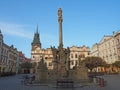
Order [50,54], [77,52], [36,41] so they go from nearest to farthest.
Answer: [77,52], [50,54], [36,41]

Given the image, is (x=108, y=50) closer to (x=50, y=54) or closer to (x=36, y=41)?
(x=50, y=54)

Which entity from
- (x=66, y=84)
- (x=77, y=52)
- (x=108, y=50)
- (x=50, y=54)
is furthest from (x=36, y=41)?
(x=66, y=84)

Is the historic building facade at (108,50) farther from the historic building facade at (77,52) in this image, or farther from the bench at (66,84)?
the bench at (66,84)

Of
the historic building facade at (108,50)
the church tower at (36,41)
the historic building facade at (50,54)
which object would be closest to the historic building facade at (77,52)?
the historic building facade at (50,54)

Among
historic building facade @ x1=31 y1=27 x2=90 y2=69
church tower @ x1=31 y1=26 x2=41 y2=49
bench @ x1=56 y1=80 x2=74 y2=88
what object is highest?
church tower @ x1=31 y1=26 x2=41 y2=49

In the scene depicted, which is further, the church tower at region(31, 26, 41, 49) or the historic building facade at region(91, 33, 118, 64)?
the church tower at region(31, 26, 41, 49)

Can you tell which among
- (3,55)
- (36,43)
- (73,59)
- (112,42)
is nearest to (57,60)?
(3,55)

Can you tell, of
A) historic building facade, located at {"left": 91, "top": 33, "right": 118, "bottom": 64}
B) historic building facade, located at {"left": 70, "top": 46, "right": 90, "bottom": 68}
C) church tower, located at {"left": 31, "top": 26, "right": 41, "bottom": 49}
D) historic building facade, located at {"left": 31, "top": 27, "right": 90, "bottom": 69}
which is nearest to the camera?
historic building facade, located at {"left": 91, "top": 33, "right": 118, "bottom": 64}

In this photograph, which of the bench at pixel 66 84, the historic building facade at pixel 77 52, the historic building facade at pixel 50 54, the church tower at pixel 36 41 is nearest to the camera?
the bench at pixel 66 84

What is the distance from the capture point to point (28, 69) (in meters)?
97.0

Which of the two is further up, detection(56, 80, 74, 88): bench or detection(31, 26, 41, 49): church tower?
detection(31, 26, 41, 49): church tower

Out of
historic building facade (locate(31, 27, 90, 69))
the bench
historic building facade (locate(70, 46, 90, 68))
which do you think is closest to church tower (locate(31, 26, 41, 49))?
historic building facade (locate(31, 27, 90, 69))

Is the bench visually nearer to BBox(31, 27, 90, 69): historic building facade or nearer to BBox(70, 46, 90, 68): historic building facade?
BBox(31, 27, 90, 69): historic building facade

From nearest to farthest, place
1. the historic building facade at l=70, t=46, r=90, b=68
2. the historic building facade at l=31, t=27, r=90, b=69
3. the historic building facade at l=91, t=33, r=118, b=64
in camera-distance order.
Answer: the historic building facade at l=91, t=33, r=118, b=64, the historic building facade at l=31, t=27, r=90, b=69, the historic building facade at l=70, t=46, r=90, b=68
